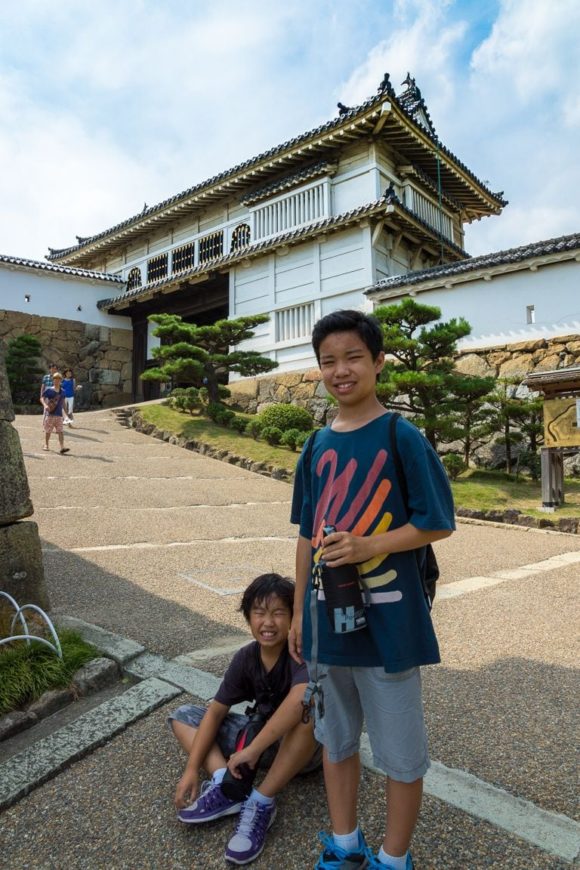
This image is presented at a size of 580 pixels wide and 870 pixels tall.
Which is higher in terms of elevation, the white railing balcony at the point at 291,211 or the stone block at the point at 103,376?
the white railing balcony at the point at 291,211

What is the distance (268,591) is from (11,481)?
2196 mm


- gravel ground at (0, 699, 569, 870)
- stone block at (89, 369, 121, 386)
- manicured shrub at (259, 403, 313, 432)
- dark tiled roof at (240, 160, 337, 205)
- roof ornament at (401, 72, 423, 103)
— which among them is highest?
roof ornament at (401, 72, 423, 103)

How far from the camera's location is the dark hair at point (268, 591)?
6.64ft

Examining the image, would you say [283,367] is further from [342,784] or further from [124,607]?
[342,784]

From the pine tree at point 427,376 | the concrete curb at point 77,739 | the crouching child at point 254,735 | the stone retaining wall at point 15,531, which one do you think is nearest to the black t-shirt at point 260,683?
the crouching child at point 254,735

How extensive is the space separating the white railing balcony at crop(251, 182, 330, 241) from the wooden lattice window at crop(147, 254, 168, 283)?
4901 mm

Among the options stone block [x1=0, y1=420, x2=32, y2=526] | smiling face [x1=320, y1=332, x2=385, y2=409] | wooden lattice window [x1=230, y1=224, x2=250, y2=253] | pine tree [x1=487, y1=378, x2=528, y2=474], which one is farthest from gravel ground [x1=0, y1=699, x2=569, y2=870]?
wooden lattice window [x1=230, y1=224, x2=250, y2=253]

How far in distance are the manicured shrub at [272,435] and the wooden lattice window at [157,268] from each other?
9.74 meters

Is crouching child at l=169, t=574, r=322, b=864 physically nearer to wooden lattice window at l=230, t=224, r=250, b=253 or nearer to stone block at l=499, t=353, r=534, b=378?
stone block at l=499, t=353, r=534, b=378

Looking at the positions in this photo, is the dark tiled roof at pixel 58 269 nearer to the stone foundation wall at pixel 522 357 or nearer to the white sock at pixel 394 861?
the stone foundation wall at pixel 522 357

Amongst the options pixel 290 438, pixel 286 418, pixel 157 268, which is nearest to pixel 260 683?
pixel 290 438

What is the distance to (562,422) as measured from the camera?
9.28m

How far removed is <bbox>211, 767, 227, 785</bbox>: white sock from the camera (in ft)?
6.19

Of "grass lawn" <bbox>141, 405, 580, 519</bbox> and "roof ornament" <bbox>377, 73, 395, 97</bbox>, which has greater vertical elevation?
"roof ornament" <bbox>377, 73, 395, 97</bbox>
